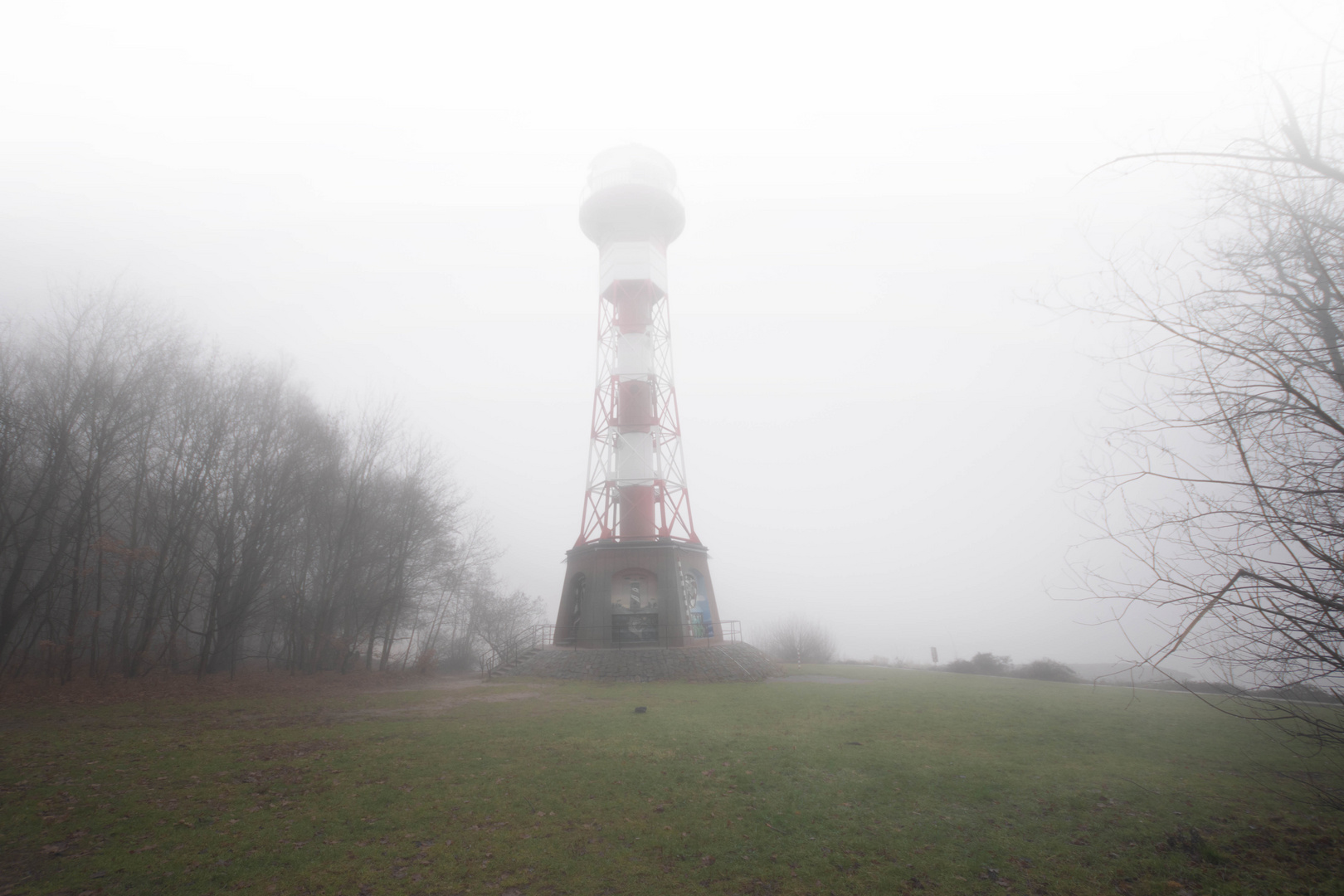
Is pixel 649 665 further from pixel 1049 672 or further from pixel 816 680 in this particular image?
pixel 1049 672

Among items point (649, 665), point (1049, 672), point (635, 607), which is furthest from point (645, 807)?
point (1049, 672)

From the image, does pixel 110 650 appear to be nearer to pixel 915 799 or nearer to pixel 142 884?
pixel 142 884

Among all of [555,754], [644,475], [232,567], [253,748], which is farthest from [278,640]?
[555,754]

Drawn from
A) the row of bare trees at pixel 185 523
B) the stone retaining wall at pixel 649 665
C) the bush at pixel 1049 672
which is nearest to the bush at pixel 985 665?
the bush at pixel 1049 672

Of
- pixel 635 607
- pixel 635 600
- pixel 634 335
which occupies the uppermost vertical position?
pixel 634 335

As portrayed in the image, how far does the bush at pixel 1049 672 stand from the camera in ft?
89.1

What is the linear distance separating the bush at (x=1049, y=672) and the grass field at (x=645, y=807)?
53.2 ft

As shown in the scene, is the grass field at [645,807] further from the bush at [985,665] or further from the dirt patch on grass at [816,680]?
the bush at [985,665]

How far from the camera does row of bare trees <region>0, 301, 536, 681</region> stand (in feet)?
55.6

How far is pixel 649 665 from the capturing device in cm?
2252

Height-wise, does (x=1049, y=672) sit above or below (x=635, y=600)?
below

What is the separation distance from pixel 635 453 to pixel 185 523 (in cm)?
1846

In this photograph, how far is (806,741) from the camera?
37.6 ft

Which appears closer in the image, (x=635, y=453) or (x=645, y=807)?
(x=645, y=807)
